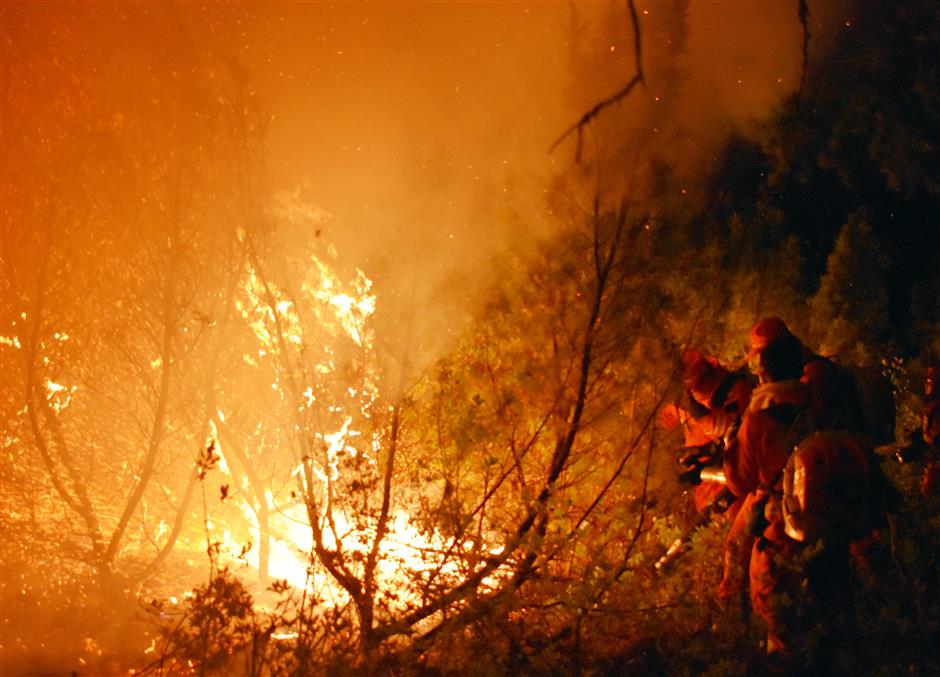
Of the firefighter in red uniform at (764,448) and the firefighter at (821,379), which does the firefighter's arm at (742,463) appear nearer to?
the firefighter in red uniform at (764,448)

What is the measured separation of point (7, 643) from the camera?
288 inches

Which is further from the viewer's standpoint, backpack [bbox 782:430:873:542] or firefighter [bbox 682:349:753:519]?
firefighter [bbox 682:349:753:519]

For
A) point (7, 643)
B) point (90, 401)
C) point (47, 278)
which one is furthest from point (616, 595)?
point (90, 401)

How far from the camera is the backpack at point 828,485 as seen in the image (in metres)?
4.02

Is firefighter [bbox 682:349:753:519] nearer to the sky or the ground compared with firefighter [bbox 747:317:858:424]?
nearer to the sky

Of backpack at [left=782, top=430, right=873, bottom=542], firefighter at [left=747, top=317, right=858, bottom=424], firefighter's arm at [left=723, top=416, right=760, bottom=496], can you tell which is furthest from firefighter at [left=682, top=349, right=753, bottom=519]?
backpack at [left=782, top=430, right=873, bottom=542]

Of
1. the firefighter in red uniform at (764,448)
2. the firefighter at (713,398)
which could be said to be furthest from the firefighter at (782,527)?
the firefighter at (713,398)

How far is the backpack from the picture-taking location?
4016 mm

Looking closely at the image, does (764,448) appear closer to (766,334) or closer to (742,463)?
(742,463)

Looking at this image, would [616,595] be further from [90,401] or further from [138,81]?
[90,401]

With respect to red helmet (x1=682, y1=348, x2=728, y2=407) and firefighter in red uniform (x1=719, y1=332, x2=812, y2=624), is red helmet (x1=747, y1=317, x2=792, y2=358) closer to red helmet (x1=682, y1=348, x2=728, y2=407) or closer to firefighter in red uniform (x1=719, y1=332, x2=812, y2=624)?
firefighter in red uniform (x1=719, y1=332, x2=812, y2=624)

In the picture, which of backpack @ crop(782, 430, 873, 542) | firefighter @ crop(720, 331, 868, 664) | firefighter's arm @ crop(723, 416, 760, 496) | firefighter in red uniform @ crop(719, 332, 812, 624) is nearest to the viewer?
backpack @ crop(782, 430, 873, 542)

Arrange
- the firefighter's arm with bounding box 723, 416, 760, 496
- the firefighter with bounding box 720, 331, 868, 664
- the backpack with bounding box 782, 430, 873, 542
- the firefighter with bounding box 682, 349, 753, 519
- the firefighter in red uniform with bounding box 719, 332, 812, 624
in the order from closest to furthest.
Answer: the backpack with bounding box 782, 430, 873, 542 → the firefighter with bounding box 720, 331, 868, 664 → the firefighter in red uniform with bounding box 719, 332, 812, 624 → the firefighter's arm with bounding box 723, 416, 760, 496 → the firefighter with bounding box 682, 349, 753, 519

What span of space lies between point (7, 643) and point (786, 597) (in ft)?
21.7
